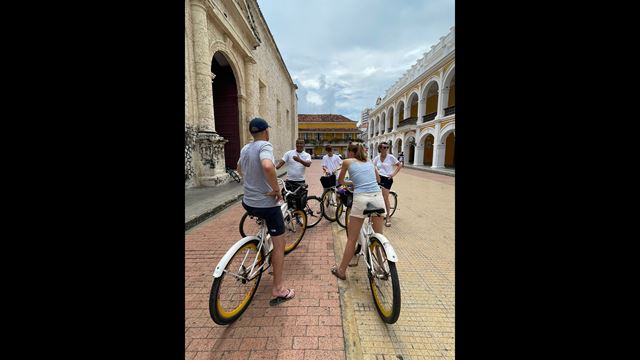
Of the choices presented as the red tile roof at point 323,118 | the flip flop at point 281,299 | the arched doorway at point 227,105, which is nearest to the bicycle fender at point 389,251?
the flip flop at point 281,299

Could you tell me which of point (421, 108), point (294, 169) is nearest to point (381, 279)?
point (294, 169)

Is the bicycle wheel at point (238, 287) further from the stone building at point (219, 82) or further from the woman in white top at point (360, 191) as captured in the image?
the stone building at point (219, 82)

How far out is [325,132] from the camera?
151ft

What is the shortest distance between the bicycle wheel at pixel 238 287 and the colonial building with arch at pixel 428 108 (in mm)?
17533

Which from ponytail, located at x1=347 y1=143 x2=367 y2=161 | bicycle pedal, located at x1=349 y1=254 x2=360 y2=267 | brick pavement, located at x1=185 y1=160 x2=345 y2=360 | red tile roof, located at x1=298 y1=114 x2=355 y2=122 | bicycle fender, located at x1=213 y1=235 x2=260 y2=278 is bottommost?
brick pavement, located at x1=185 y1=160 x2=345 y2=360

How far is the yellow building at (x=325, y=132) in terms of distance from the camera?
44.5 metres

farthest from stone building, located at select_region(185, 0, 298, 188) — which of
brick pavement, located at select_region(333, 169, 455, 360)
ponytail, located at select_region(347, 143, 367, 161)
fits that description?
ponytail, located at select_region(347, 143, 367, 161)

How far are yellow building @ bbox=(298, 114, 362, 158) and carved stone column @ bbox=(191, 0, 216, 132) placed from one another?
3629cm

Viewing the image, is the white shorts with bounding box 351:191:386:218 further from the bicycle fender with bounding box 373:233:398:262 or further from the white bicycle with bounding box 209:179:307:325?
the white bicycle with bounding box 209:179:307:325

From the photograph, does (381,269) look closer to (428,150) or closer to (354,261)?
(354,261)

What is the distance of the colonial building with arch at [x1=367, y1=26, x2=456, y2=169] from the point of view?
637 inches
